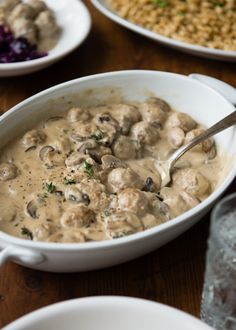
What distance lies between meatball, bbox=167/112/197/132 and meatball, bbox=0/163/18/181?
17.2 inches

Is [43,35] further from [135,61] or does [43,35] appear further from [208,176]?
[208,176]

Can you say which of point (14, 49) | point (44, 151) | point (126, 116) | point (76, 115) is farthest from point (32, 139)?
point (14, 49)

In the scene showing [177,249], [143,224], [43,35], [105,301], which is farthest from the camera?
Result: [43,35]

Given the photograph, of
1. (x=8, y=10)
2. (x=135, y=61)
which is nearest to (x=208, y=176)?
(x=135, y=61)

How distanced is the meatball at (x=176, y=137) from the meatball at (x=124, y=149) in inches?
4.1

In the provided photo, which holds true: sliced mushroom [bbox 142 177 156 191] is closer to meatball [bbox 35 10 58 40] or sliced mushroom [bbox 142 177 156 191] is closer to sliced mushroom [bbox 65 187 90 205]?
sliced mushroom [bbox 65 187 90 205]

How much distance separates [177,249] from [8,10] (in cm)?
109

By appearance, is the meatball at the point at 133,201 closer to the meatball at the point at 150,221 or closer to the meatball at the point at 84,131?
the meatball at the point at 150,221

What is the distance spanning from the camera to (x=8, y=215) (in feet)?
4.40

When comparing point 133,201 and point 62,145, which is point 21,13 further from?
point 133,201

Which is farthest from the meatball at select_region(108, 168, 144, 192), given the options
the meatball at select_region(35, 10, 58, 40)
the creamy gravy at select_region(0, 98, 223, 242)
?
the meatball at select_region(35, 10, 58, 40)

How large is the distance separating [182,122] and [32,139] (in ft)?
1.30

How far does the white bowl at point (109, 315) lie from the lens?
1.08m

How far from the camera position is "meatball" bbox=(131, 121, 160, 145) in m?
1.56
